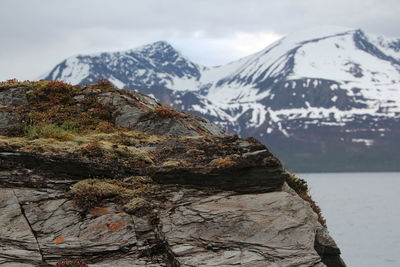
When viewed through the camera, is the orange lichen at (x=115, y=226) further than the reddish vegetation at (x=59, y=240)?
Yes

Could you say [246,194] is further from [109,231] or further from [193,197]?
[109,231]

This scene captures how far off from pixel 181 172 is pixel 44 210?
4349mm

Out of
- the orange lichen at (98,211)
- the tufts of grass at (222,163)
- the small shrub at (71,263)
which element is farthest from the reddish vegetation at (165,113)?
the small shrub at (71,263)

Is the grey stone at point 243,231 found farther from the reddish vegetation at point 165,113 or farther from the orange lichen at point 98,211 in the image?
the reddish vegetation at point 165,113

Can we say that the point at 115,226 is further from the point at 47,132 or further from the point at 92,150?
the point at 47,132

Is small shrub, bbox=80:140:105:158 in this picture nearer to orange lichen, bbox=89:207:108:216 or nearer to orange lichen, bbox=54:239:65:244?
orange lichen, bbox=89:207:108:216

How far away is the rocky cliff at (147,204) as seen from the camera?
46.3ft

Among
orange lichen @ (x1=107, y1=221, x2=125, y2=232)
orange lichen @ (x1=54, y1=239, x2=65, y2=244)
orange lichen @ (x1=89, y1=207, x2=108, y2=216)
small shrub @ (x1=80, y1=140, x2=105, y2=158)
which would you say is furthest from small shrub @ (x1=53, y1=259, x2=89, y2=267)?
small shrub @ (x1=80, y1=140, x2=105, y2=158)

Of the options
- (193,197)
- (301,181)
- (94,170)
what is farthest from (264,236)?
(301,181)

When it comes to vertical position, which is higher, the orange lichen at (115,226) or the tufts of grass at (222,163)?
the tufts of grass at (222,163)

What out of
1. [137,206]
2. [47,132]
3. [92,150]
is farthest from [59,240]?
[47,132]

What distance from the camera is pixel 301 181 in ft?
73.8

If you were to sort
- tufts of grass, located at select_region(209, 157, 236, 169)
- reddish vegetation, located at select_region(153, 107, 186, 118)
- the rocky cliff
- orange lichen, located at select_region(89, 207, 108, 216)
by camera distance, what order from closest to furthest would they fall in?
the rocky cliff
orange lichen, located at select_region(89, 207, 108, 216)
tufts of grass, located at select_region(209, 157, 236, 169)
reddish vegetation, located at select_region(153, 107, 186, 118)

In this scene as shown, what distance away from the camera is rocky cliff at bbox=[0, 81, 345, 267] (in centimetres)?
1411
